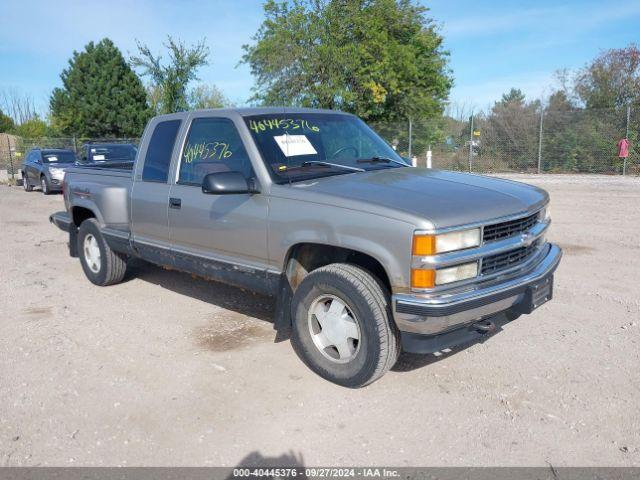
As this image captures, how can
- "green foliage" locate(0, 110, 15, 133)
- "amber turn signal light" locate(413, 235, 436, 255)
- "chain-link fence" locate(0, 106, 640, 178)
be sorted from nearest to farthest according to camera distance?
1. "amber turn signal light" locate(413, 235, 436, 255)
2. "chain-link fence" locate(0, 106, 640, 178)
3. "green foliage" locate(0, 110, 15, 133)

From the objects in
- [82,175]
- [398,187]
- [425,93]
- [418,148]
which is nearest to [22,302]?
[82,175]

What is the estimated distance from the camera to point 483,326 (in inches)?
140

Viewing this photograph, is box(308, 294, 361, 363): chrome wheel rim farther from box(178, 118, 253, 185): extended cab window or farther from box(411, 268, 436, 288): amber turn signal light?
box(178, 118, 253, 185): extended cab window

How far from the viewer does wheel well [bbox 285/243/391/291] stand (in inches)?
Answer: 150

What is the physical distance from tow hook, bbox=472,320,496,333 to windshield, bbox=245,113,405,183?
5.19 ft

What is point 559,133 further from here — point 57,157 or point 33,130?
point 33,130

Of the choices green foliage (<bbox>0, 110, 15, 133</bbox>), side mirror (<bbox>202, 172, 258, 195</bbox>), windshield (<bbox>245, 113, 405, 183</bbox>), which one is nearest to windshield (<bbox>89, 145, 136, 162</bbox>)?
windshield (<bbox>245, 113, 405, 183</bbox>)

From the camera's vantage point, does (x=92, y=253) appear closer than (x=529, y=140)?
Yes

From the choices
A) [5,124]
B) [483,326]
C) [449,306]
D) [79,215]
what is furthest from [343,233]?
[5,124]

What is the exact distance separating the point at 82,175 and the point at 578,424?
18.6 feet

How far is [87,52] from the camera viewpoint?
1732 inches

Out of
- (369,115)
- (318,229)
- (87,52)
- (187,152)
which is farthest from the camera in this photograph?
(87,52)

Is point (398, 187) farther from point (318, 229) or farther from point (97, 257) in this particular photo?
point (97, 257)

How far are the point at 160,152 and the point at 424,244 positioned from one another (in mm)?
A: 3026
